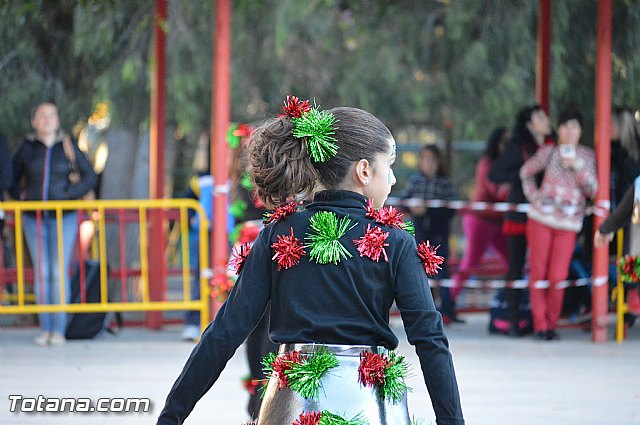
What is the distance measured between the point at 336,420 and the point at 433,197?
8282 mm

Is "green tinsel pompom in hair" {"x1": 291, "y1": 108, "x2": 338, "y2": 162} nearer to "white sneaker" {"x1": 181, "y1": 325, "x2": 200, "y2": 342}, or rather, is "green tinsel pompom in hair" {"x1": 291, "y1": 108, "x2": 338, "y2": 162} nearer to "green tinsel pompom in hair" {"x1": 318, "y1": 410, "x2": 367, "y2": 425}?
"green tinsel pompom in hair" {"x1": 318, "y1": 410, "x2": 367, "y2": 425}

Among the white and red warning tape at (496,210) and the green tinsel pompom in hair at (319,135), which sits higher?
the green tinsel pompom in hair at (319,135)

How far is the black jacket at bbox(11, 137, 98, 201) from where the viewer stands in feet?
31.3

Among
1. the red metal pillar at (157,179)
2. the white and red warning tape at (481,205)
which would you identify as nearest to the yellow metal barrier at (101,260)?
the red metal pillar at (157,179)

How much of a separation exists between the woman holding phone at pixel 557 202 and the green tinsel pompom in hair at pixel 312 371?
663cm

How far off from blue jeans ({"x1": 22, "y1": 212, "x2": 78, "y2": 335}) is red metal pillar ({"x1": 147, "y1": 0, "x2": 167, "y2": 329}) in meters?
1.24

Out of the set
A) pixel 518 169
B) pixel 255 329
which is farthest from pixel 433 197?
pixel 255 329

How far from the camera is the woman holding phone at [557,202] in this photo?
379 inches

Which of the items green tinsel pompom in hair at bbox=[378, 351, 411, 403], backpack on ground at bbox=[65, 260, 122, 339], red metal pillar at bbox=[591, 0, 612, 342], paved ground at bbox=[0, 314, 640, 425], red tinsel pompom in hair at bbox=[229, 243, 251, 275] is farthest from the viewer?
backpack on ground at bbox=[65, 260, 122, 339]

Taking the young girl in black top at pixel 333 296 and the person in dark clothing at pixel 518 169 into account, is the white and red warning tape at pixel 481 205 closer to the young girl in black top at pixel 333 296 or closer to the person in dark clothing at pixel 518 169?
the person in dark clothing at pixel 518 169

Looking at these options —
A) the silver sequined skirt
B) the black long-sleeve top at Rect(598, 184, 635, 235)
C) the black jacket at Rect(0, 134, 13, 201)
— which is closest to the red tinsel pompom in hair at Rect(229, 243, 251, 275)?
the silver sequined skirt

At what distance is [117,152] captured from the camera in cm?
1390

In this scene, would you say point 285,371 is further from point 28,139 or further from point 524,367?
point 28,139

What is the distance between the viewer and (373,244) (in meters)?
3.23
